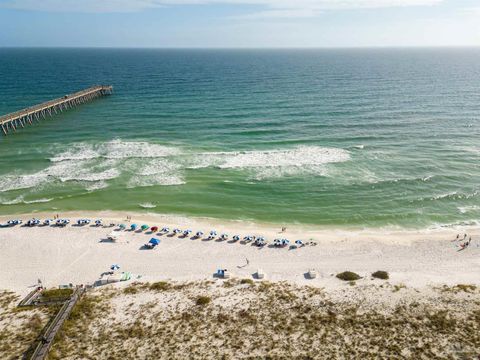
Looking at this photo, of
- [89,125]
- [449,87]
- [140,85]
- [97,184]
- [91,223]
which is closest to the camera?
[91,223]

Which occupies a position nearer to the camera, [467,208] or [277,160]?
[467,208]

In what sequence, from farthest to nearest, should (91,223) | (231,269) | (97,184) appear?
(97,184)
(91,223)
(231,269)

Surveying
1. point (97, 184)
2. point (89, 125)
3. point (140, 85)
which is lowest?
point (97, 184)

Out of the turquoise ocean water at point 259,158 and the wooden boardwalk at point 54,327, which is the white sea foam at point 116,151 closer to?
the turquoise ocean water at point 259,158

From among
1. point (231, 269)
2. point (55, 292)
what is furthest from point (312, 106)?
point (55, 292)

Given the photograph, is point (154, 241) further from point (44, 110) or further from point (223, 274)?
point (44, 110)

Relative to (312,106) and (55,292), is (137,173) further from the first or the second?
(312,106)

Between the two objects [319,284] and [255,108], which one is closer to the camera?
[319,284]

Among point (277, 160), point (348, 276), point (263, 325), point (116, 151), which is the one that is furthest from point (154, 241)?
point (116, 151)
